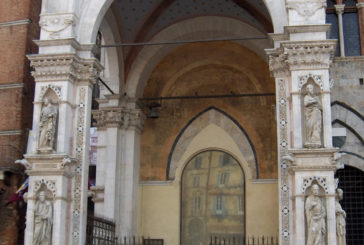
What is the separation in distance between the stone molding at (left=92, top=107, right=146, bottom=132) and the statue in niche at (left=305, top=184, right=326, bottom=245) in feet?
24.6

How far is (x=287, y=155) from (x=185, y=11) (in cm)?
760

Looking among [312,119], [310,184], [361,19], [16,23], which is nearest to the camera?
[310,184]

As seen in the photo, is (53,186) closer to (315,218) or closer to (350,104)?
(315,218)

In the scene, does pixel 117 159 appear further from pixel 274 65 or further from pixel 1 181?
pixel 274 65

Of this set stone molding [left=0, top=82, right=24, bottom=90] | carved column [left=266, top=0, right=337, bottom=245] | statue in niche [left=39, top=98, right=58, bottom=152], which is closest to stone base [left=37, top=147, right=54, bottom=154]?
statue in niche [left=39, top=98, right=58, bottom=152]

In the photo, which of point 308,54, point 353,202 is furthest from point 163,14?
point 353,202

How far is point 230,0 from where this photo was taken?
680 inches

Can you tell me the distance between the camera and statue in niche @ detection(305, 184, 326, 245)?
11.2 meters

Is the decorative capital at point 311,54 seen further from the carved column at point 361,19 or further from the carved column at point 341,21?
the carved column at point 361,19

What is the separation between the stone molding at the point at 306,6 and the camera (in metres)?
12.5

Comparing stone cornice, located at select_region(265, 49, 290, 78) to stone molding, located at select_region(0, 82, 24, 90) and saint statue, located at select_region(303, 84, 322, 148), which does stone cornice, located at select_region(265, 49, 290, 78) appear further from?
stone molding, located at select_region(0, 82, 24, 90)

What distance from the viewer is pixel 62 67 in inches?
515

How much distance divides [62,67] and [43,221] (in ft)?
11.6

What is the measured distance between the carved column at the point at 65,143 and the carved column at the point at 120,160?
12.9ft
